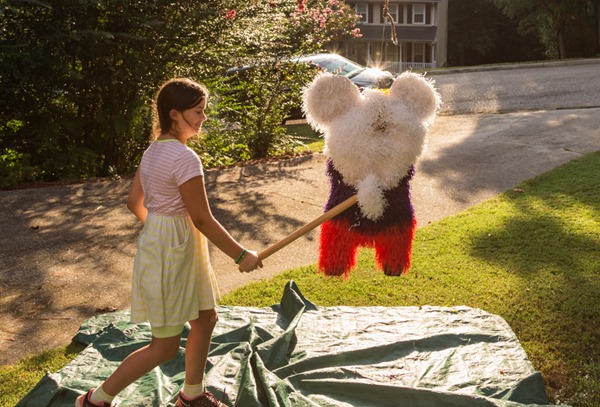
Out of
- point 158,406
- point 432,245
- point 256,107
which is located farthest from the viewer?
point 256,107

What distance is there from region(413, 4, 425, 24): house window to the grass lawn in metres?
32.2

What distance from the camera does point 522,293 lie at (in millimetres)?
4496

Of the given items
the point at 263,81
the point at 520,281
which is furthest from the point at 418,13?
the point at 520,281

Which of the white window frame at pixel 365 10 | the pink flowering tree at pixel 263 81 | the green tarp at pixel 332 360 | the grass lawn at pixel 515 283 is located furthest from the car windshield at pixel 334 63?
the white window frame at pixel 365 10

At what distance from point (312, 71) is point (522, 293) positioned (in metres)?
5.22

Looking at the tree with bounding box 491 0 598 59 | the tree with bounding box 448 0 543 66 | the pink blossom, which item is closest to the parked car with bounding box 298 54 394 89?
the pink blossom

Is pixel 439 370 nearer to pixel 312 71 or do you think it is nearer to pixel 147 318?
pixel 147 318

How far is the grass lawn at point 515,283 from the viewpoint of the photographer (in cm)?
358

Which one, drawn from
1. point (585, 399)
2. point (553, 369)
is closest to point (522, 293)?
point (553, 369)

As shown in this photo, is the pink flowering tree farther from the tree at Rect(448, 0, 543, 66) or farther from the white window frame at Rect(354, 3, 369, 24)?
the tree at Rect(448, 0, 543, 66)

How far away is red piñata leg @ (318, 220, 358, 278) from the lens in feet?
10.3

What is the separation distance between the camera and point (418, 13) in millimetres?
37562

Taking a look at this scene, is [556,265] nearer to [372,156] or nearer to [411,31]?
[372,156]

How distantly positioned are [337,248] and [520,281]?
200 cm
